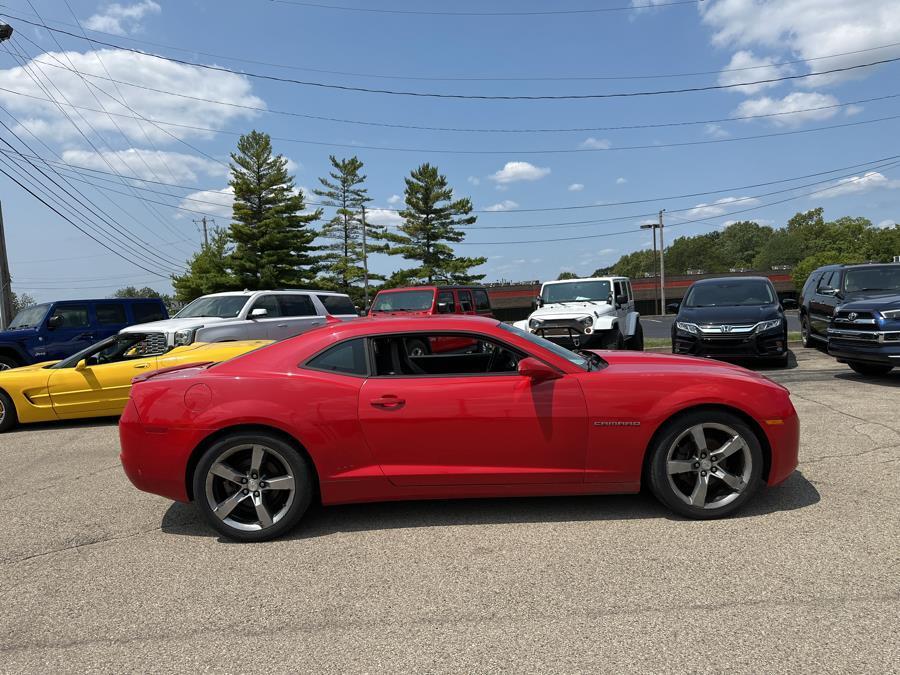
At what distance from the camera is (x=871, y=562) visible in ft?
10.6

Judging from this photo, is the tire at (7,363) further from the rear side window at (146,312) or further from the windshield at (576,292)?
the windshield at (576,292)

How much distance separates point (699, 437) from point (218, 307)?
9926 millimetres

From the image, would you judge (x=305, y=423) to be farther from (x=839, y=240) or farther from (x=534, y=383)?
(x=839, y=240)

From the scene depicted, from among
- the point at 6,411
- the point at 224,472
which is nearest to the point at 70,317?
the point at 6,411

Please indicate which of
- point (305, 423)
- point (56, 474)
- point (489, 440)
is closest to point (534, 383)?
point (489, 440)

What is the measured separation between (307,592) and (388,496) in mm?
892

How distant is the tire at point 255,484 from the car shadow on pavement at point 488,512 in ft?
0.52

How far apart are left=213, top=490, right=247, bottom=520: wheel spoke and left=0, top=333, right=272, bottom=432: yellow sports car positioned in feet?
14.4

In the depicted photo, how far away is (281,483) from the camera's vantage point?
3.91 m

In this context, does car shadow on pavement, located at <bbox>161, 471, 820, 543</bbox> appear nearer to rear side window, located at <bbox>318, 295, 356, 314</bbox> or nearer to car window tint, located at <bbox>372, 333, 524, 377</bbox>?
car window tint, located at <bbox>372, 333, 524, 377</bbox>

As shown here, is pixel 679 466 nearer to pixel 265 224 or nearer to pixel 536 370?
pixel 536 370

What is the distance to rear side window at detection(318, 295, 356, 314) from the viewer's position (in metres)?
13.4

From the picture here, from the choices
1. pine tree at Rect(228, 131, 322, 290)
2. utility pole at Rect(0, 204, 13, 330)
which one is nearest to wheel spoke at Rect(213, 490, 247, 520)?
utility pole at Rect(0, 204, 13, 330)

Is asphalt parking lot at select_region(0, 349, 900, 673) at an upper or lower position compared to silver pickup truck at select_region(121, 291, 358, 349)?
lower
